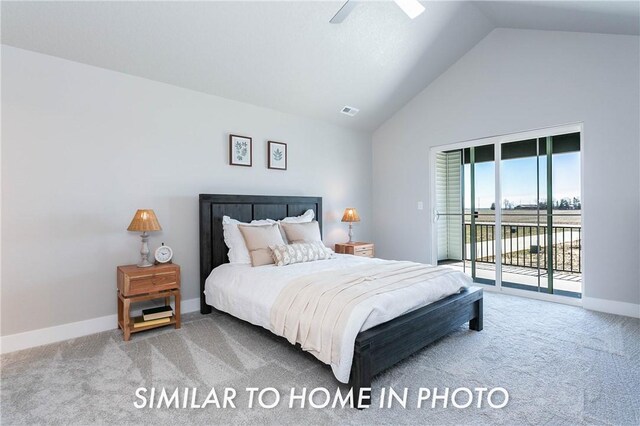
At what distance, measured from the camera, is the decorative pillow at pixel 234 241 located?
3.51 meters

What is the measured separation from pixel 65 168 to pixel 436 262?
4.75m

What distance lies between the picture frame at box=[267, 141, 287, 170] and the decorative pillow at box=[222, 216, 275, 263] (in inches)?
40.6

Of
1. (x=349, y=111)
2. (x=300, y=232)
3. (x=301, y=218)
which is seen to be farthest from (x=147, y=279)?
(x=349, y=111)

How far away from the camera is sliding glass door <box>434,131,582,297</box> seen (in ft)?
12.8

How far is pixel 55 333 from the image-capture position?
288 cm

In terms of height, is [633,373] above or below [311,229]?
below

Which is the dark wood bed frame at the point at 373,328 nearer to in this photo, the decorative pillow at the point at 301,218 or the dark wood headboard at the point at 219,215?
the dark wood headboard at the point at 219,215

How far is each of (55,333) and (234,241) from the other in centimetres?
173

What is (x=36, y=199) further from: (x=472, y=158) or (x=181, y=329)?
(x=472, y=158)

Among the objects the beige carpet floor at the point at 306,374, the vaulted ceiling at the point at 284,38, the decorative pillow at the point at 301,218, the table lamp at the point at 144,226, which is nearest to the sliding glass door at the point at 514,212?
the beige carpet floor at the point at 306,374

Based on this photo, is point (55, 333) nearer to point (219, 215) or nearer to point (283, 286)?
point (219, 215)

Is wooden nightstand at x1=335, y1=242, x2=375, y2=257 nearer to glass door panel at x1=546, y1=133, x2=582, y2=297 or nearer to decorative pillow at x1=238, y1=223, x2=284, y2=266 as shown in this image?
decorative pillow at x1=238, y1=223, x2=284, y2=266

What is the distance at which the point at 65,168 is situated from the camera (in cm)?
294

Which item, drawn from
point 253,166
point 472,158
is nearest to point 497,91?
point 472,158
